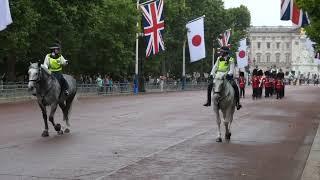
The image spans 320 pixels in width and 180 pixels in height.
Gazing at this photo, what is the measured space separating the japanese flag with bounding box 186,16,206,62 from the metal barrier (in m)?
6.79

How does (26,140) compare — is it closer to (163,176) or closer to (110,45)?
(163,176)

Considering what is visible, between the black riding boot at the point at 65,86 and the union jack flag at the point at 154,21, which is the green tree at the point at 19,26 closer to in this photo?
the union jack flag at the point at 154,21

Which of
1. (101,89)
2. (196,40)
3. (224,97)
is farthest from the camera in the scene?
(196,40)

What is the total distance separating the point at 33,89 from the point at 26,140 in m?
1.56

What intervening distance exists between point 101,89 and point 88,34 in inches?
200

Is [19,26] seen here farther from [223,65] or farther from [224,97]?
[224,97]

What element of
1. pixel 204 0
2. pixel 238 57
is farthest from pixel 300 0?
pixel 204 0

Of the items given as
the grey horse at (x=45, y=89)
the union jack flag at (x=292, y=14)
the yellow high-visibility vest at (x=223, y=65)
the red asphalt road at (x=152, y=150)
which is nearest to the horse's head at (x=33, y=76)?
the grey horse at (x=45, y=89)

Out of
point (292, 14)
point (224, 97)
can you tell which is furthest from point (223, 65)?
point (292, 14)

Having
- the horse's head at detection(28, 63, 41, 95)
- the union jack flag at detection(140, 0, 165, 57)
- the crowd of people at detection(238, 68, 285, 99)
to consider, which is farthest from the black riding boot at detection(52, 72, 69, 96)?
the union jack flag at detection(140, 0, 165, 57)

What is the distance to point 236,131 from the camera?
1878 centimetres

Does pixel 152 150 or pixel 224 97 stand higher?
pixel 224 97

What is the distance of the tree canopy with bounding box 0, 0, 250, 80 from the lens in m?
40.0

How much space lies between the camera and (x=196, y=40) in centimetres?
5719
